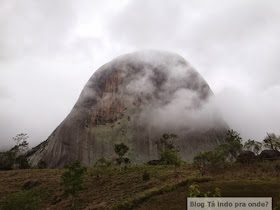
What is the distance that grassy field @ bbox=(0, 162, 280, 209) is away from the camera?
27.3 metres

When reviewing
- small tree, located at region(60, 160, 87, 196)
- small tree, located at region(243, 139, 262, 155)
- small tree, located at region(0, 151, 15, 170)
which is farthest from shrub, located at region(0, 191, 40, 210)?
small tree, located at region(0, 151, 15, 170)

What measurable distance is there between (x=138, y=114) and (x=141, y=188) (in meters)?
96.0

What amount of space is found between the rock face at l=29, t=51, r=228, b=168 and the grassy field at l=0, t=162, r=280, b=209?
5443cm

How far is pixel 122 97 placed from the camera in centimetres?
14462

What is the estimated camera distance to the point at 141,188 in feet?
127

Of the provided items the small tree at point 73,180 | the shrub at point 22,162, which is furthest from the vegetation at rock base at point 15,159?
the small tree at point 73,180

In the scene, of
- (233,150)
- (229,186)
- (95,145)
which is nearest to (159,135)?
(95,145)

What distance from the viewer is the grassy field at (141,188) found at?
2730 cm

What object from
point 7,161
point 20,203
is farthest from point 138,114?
point 20,203

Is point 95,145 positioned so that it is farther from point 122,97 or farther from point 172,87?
point 172,87

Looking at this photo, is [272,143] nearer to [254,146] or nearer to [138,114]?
[254,146]

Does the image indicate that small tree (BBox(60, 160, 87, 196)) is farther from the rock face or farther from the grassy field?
the rock face

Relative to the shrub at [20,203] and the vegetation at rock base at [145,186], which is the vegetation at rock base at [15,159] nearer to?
the vegetation at rock base at [145,186]

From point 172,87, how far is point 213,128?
30.5m
